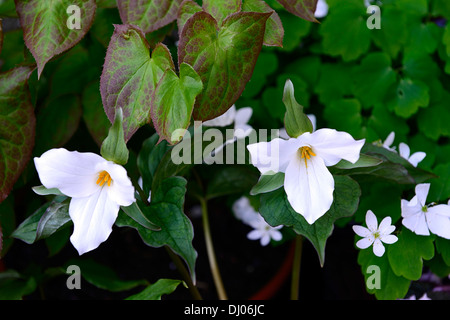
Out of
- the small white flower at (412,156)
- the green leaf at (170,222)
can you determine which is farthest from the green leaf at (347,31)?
the green leaf at (170,222)

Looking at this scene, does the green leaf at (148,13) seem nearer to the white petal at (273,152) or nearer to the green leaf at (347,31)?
the white petal at (273,152)

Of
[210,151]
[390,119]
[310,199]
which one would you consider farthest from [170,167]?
[390,119]

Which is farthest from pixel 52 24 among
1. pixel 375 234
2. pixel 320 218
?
pixel 375 234

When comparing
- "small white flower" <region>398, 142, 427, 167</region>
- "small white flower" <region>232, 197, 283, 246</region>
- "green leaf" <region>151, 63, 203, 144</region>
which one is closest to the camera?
"green leaf" <region>151, 63, 203, 144</region>

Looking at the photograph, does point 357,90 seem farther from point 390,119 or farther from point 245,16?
point 245,16

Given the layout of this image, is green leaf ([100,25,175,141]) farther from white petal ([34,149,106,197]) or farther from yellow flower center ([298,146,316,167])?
yellow flower center ([298,146,316,167])

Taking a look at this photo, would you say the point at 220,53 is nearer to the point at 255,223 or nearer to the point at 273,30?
the point at 273,30

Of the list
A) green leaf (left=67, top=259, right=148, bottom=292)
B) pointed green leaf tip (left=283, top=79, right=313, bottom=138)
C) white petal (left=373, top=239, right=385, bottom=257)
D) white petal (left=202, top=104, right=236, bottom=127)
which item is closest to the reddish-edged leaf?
pointed green leaf tip (left=283, top=79, right=313, bottom=138)
